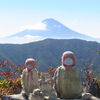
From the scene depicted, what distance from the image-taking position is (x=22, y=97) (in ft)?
55.4

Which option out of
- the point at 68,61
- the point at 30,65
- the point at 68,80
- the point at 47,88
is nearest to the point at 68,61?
the point at 68,61

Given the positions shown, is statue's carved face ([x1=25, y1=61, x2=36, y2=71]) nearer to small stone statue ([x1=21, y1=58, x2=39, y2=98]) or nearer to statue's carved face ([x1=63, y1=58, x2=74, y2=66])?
small stone statue ([x1=21, y1=58, x2=39, y2=98])

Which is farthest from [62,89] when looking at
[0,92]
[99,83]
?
[99,83]

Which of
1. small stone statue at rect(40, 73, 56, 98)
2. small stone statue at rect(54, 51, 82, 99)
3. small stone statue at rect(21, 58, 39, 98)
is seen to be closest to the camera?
small stone statue at rect(40, 73, 56, 98)

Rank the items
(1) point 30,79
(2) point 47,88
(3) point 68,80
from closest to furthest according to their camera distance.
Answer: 1. (2) point 47,88
2. (3) point 68,80
3. (1) point 30,79

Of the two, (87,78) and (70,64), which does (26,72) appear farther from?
(87,78)

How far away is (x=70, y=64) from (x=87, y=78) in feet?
58.8

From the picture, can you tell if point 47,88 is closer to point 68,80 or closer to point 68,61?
point 68,80

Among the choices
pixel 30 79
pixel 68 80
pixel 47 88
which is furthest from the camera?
pixel 30 79

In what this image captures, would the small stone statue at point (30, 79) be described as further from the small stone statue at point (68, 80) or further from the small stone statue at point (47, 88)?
the small stone statue at point (68, 80)

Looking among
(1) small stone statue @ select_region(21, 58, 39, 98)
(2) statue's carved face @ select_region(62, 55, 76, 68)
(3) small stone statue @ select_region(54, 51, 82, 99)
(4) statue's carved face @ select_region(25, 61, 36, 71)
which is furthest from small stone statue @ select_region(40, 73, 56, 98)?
(4) statue's carved face @ select_region(25, 61, 36, 71)

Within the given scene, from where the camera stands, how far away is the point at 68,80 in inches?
620

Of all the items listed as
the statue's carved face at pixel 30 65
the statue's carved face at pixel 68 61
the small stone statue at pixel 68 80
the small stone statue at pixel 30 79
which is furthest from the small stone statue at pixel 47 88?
the statue's carved face at pixel 30 65

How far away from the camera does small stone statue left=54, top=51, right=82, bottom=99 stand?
15742 mm
